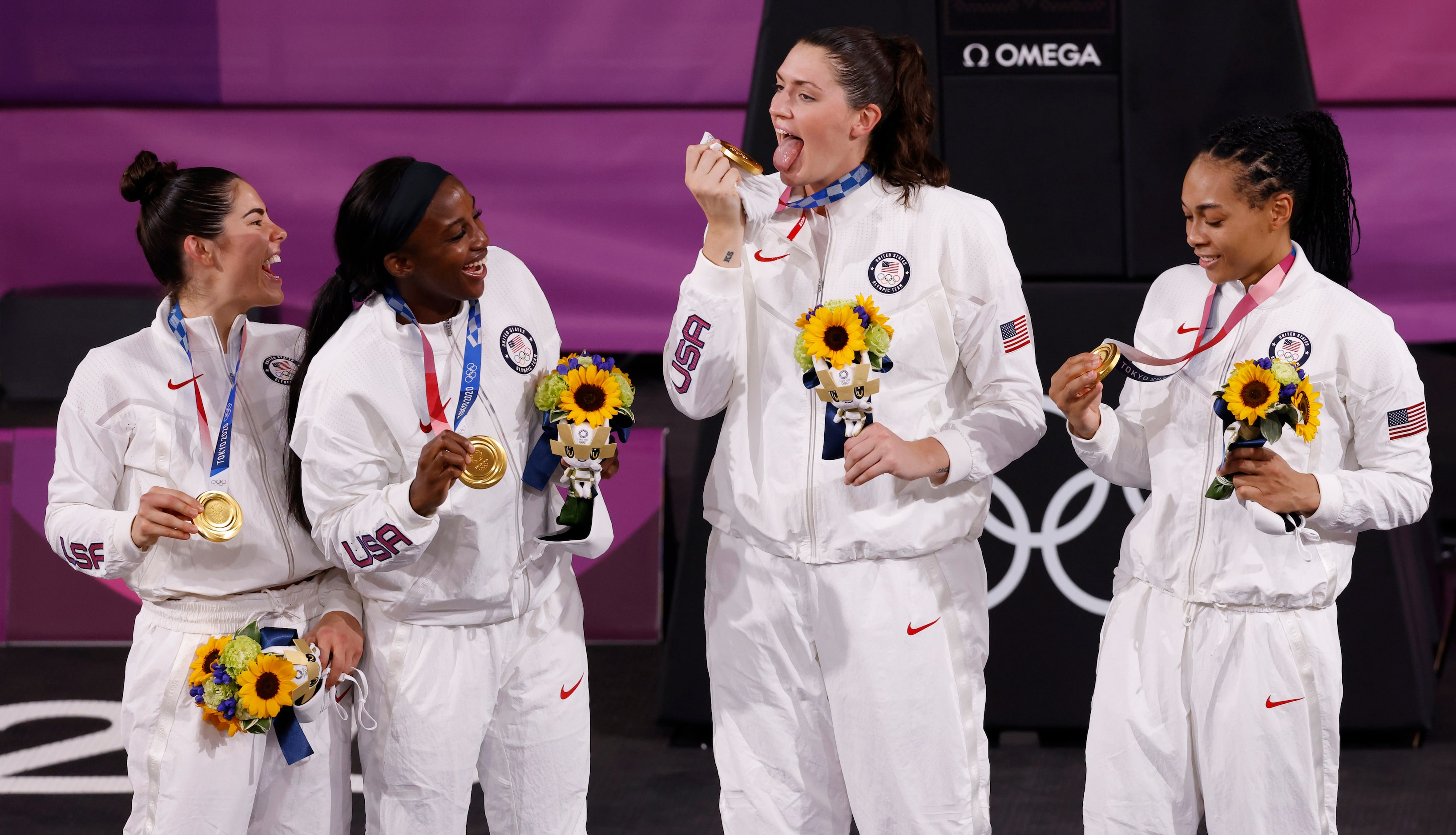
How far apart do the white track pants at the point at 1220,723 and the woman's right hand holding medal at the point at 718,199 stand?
1.05 meters

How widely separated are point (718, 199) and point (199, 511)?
1.09m

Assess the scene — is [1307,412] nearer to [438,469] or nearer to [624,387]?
[624,387]

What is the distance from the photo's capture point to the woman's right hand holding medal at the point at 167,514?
2.58 m

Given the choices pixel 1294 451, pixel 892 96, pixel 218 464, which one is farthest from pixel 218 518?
pixel 1294 451

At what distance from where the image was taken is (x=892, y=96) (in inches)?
109

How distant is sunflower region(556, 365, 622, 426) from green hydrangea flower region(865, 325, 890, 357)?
448 mm

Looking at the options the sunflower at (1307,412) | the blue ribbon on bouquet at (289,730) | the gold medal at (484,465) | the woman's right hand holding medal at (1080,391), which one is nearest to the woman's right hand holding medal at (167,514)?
the blue ribbon on bouquet at (289,730)

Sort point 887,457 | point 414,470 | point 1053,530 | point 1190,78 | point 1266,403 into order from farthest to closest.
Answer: point 1053,530 → point 1190,78 → point 414,470 → point 887,457 → point 1266,403

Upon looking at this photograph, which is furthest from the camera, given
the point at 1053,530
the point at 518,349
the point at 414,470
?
the point at 1053,530

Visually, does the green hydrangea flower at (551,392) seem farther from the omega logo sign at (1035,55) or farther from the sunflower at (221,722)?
the omega logo sign at (1035,55)

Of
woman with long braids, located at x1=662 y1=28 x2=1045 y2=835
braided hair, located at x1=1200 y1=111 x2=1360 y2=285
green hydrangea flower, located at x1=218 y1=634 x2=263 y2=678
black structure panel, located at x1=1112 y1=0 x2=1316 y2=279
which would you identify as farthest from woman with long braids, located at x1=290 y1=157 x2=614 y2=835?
black structure panel, located at x1=1112 y1=0 x2=1316 y2=279

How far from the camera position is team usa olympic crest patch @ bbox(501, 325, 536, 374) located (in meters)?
2.72

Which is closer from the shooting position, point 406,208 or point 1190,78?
point 406,208

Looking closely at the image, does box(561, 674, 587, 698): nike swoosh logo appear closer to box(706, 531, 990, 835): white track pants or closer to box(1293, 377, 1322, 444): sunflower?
box(706, 531, 990, 835): white track pants
